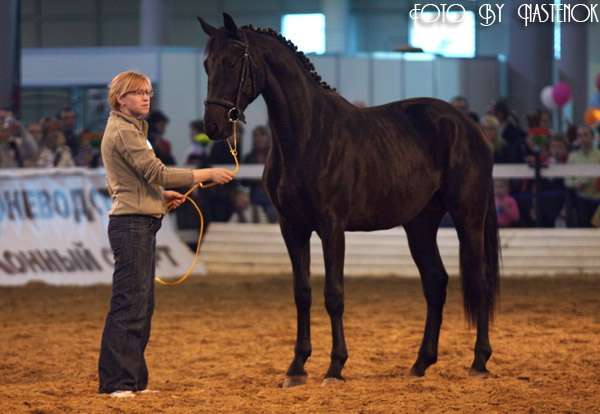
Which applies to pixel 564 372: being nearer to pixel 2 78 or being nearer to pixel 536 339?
pixel 536 339

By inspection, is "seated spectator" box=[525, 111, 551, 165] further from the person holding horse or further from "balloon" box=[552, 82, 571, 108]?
the person holding horse

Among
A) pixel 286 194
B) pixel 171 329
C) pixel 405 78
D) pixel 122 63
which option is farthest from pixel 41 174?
pixel 405 78

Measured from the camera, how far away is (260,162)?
14.7 metres

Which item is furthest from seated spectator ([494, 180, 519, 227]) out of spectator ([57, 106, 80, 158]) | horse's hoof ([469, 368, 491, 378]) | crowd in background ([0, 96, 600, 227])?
horse's hoof ([469, 368, 491, 378])

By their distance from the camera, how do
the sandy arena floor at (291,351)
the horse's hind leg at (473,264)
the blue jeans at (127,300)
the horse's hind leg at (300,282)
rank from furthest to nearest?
the horse's hind leg at (473,264) < the horse's hind leg at (300,282) < the blue jeans at (127,300) < the sandy arena floor at (291,351)

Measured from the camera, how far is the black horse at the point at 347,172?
667 cm

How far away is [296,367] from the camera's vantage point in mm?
6871

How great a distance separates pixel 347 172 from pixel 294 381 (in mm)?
1269

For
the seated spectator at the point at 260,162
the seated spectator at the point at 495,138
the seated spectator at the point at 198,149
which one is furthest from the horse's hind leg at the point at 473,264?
the seated spectator at the point at 260,162

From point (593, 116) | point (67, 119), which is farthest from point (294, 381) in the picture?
point (593, 116)

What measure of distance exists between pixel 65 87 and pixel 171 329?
1304cm

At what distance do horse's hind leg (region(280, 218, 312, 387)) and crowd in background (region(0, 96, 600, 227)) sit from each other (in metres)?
6.48

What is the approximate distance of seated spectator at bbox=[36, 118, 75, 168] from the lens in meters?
14.1

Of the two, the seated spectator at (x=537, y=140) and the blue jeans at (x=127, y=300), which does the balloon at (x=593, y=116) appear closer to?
the seated spectator at (x=537, y=140)
